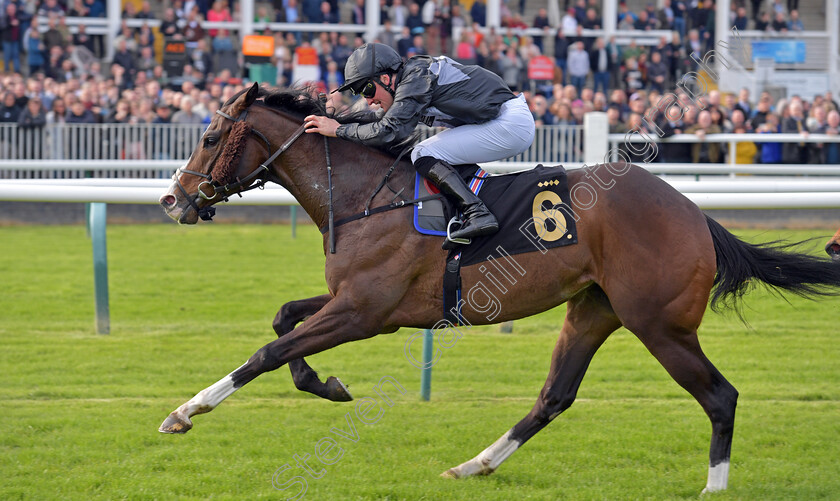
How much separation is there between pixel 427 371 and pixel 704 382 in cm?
199

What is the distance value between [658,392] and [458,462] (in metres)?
1.93

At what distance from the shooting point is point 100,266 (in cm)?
722

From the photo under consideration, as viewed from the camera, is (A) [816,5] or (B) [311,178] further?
(A) [816,5]

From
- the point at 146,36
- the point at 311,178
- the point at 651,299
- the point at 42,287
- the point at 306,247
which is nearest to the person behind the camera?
the point at 651,299

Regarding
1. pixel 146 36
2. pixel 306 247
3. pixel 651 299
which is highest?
pixel 146 36

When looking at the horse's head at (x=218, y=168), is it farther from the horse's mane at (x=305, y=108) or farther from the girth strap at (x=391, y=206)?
the girth strap at (x=391, y=206)

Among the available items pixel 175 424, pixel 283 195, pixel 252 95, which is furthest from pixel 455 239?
pixel 283 195

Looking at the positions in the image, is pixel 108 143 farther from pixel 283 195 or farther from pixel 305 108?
pixel 305 108

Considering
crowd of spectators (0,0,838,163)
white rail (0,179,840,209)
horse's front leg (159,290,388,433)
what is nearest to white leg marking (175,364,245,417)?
horse's front leg (159,290,388,433)

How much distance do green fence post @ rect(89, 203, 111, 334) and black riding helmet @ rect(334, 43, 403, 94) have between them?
135 inches

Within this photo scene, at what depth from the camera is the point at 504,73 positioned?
60.2 feet

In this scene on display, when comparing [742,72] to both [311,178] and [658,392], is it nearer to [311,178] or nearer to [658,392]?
[658,392]

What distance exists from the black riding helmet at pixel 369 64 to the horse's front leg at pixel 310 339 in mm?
1012

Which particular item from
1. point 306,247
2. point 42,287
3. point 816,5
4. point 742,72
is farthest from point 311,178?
point 816,5
